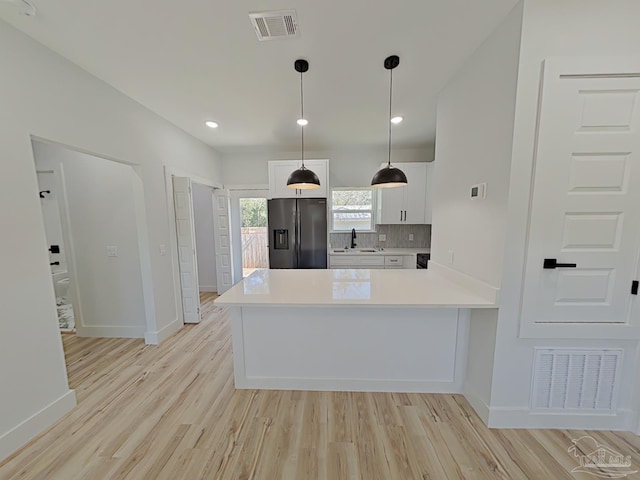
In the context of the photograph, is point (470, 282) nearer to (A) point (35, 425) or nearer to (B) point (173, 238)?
(A) point (35, 425)

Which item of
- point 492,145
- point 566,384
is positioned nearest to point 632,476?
point 566,384

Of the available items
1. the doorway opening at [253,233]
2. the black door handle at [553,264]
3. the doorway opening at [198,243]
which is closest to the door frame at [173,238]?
the doorway opening at [198,243]

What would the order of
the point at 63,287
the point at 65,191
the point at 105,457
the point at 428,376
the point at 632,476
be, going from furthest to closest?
1. the point at 63,287
2. the point at 65,191
3. the point at 428,376
4. the point at 105,457
5. the point at 632,476

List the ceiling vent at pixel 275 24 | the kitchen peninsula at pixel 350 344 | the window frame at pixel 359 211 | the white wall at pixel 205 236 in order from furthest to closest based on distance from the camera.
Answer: the white wall at pixel 205 236, the window frame at pixel 359 211, the kitchen peninsula at pixel 350 344, the ceiling vent at pixel 275 24

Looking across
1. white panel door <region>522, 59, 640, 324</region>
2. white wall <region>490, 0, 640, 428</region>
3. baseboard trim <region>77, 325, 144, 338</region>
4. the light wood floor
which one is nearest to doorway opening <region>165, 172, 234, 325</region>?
→ baseboard trim <region>77, 325, 144, 338</region>

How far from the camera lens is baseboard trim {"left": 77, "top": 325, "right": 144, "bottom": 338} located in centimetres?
309

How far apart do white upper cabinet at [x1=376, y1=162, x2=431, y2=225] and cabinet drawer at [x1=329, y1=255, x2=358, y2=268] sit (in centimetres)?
82

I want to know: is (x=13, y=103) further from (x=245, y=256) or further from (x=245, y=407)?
(x=245, y=256)

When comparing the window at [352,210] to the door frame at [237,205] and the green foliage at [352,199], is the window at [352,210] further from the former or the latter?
the door frame at [237,205]

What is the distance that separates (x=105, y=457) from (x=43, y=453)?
16.3 inches

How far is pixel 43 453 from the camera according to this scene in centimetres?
156

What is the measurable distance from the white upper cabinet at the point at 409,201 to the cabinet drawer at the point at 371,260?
624 millimetres

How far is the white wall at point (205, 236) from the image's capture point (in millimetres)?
4871

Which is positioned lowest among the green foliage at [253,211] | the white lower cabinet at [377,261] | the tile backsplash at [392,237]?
the white lower cabinet at [377,261]
